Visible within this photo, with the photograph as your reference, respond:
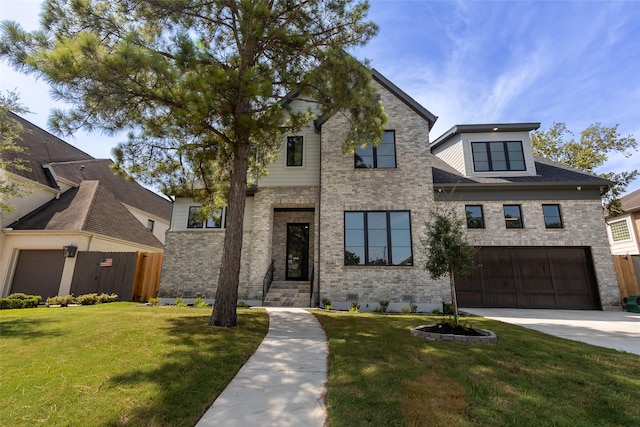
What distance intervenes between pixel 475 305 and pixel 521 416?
1026 centimetres

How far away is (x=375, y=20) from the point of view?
27.0 feet

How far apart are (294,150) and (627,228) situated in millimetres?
22909

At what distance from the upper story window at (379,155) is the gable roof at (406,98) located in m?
1.36

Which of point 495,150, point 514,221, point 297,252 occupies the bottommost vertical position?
point 297,252

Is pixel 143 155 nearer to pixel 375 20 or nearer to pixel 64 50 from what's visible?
pixel 64 50

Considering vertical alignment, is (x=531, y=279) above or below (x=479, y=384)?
above

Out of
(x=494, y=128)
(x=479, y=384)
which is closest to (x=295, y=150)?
(x=494, y=128)

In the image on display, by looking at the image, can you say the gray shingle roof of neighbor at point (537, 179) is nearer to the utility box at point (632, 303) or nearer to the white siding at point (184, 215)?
the utility box at point (632, 303)

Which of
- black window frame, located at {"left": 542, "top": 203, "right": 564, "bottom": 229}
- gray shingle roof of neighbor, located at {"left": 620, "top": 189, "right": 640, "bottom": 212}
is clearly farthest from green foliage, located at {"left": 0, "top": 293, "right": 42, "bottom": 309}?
gray shingle roof of neighbor, located at {"left": 620, "top": 189, "right": 640, "bottom": 212}

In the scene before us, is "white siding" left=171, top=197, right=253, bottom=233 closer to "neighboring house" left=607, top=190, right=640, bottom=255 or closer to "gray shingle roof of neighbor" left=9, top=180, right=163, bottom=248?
"gray shingle roof of neighbor" left=9, top=180, right=163, bottom=248

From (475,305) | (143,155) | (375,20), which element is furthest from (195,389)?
(475,305)

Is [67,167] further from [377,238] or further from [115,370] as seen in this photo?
[115,370]

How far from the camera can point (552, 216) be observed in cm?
1212

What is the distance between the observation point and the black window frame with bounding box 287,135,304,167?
41.9 ft
